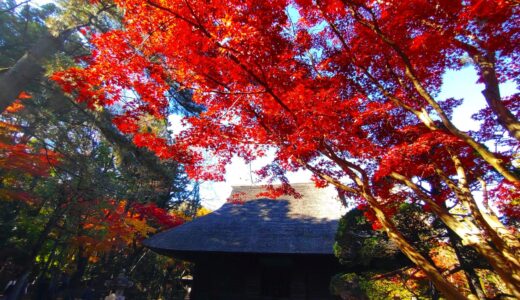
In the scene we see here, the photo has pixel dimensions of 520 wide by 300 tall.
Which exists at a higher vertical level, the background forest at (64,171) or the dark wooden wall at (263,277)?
the background forest at (64,171)

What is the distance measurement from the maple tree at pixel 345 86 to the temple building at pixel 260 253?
10.9ft

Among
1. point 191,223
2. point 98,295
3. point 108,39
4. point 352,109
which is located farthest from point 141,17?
point 98,295

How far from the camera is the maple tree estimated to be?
3.73m

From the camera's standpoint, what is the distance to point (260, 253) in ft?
27.4

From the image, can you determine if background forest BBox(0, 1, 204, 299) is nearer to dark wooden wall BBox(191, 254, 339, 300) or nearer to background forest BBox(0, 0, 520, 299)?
background forest BBox(0, 0, 520, 299)

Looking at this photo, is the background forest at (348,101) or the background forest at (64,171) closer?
the background forest at (348,101)

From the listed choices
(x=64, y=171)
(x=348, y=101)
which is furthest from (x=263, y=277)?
(x=64, y=171)

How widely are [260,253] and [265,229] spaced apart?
1359mm

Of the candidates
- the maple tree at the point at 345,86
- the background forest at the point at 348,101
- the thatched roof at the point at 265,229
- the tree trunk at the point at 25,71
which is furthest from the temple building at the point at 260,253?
the tree trunk at the point at 25,71

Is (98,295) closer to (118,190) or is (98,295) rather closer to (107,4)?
(118,190)

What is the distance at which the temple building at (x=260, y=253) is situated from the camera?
8.53 metres

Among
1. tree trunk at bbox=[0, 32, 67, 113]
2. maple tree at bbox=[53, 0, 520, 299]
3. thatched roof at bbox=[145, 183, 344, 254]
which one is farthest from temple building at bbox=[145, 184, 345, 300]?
tree trunk at bbox=[0, 32, 67, 113]

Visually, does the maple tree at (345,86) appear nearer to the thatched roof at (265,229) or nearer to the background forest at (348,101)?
the background forest at (348,101)

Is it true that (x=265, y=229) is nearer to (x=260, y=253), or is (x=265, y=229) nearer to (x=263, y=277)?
(x=260, y=253)
